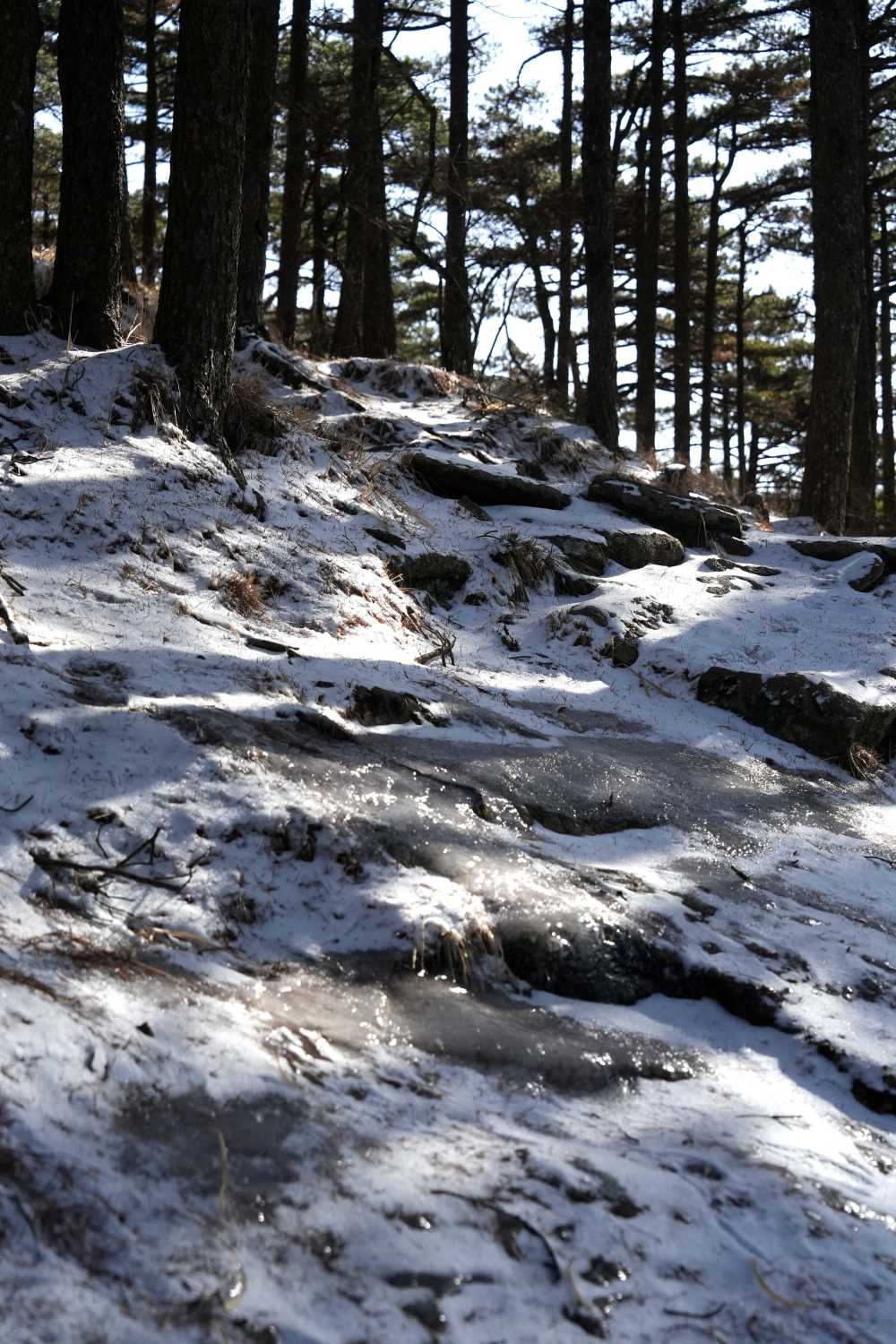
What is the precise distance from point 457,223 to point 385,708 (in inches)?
428

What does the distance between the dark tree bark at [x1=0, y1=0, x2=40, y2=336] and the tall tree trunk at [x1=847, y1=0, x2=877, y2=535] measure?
7826mm

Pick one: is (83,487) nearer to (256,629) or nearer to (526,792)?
(256,629)

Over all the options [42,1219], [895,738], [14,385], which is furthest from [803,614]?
[42,1219]

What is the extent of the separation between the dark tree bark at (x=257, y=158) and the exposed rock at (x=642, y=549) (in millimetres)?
4236

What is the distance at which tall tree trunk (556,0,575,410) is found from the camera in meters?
17.4

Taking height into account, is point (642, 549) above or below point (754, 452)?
below

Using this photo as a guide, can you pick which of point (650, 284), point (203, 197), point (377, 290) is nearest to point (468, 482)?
point (203, 197)

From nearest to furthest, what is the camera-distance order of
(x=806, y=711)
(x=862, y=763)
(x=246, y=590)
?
(x=246, y=590) < (x=862, y=763) < (x=806, y=711)

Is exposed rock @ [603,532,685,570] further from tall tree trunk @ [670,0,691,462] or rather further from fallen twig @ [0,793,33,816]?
tall tree trunk @ [670,0,691,462]

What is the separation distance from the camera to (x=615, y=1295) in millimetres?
2039

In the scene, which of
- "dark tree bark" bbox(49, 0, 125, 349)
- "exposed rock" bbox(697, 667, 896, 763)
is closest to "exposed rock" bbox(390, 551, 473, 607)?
"exposed rock" bbox(697, 667, 896, 763)

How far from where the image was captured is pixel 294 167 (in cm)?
1488

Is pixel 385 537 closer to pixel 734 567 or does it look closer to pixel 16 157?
pixel 734 567

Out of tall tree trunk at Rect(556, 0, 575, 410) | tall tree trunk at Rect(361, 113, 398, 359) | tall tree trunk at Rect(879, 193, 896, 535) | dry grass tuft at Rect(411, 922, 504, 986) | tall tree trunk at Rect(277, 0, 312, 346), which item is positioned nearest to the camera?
dry grass tuft at Rect(411, 922, 504, 986)
